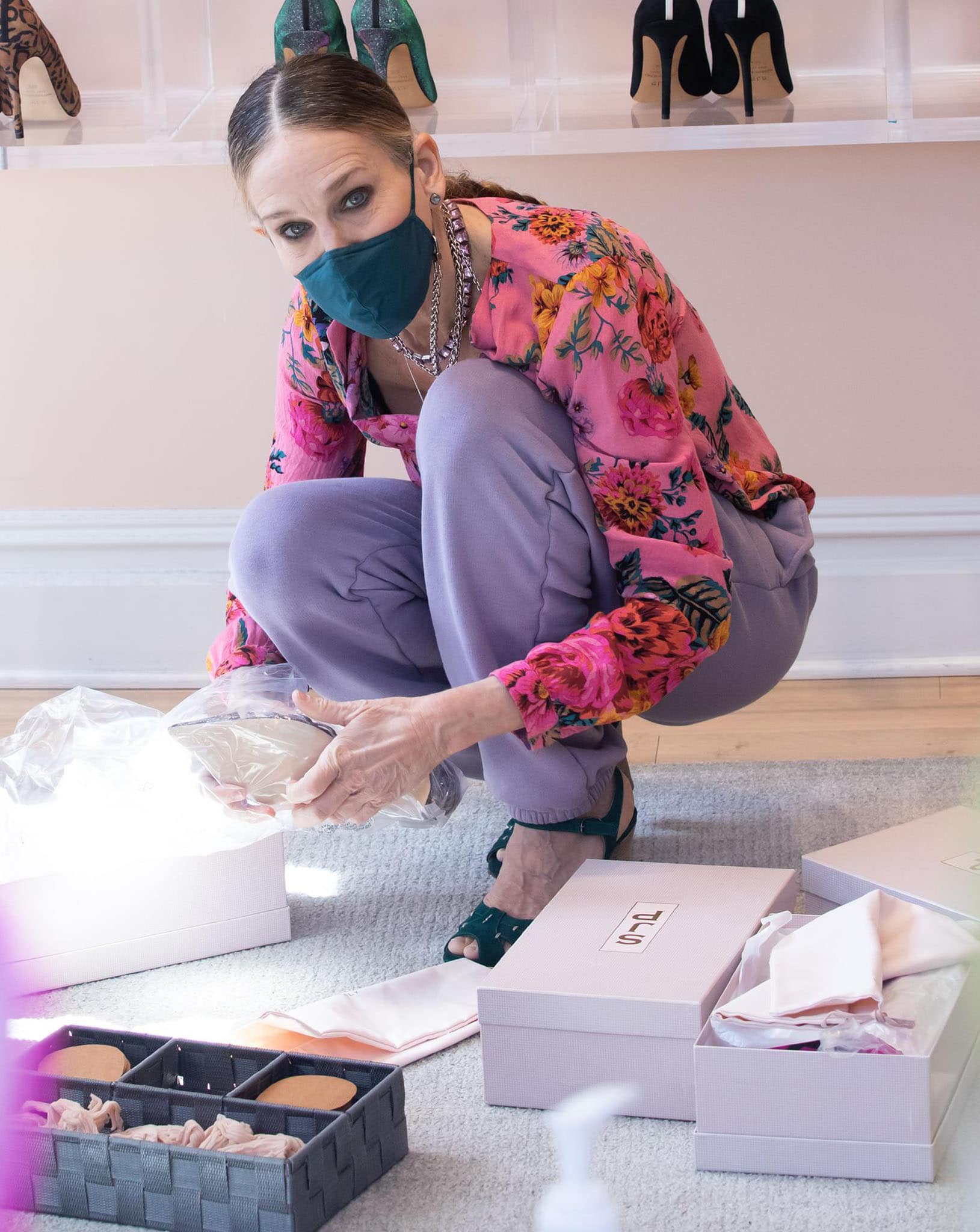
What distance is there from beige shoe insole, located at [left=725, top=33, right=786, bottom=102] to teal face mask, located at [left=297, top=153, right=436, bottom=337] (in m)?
1.01

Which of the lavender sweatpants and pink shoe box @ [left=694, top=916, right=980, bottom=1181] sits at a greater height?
the lavender sweatpants

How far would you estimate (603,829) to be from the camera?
1481 millimetres

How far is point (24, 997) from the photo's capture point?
1413 millimetres

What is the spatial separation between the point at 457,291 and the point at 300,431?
27 cm

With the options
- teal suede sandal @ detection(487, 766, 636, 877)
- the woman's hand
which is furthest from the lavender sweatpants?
the woman's hand

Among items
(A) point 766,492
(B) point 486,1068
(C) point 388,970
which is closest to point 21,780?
(C) point 388,970

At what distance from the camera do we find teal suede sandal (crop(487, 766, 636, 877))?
57.1 inches

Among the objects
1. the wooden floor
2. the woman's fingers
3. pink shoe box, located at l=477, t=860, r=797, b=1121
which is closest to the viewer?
pink shoe box, located at l=477, t=860, r=797, b=1121

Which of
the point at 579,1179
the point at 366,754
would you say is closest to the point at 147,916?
the point at 366,754

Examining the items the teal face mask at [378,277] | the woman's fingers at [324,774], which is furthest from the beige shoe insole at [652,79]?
the woman's fingers at [324,774]

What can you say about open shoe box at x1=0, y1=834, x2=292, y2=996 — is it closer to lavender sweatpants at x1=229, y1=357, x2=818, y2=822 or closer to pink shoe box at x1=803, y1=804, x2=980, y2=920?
lavender sweatpants at x1=229, y1=357, x2=818, y2=822

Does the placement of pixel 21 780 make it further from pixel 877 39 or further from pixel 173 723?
pixel 877 39

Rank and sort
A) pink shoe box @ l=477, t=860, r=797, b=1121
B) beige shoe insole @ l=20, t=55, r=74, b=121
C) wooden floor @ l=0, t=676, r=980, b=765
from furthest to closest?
beige shoe insole @ l=20, t=55, r=74, b=121 < wooden floor @ l=0, t=676, r=980, b=765 < pink shoe box @ l=477, t=860, r=797, b=1121

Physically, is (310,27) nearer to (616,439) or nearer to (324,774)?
(616,439)
